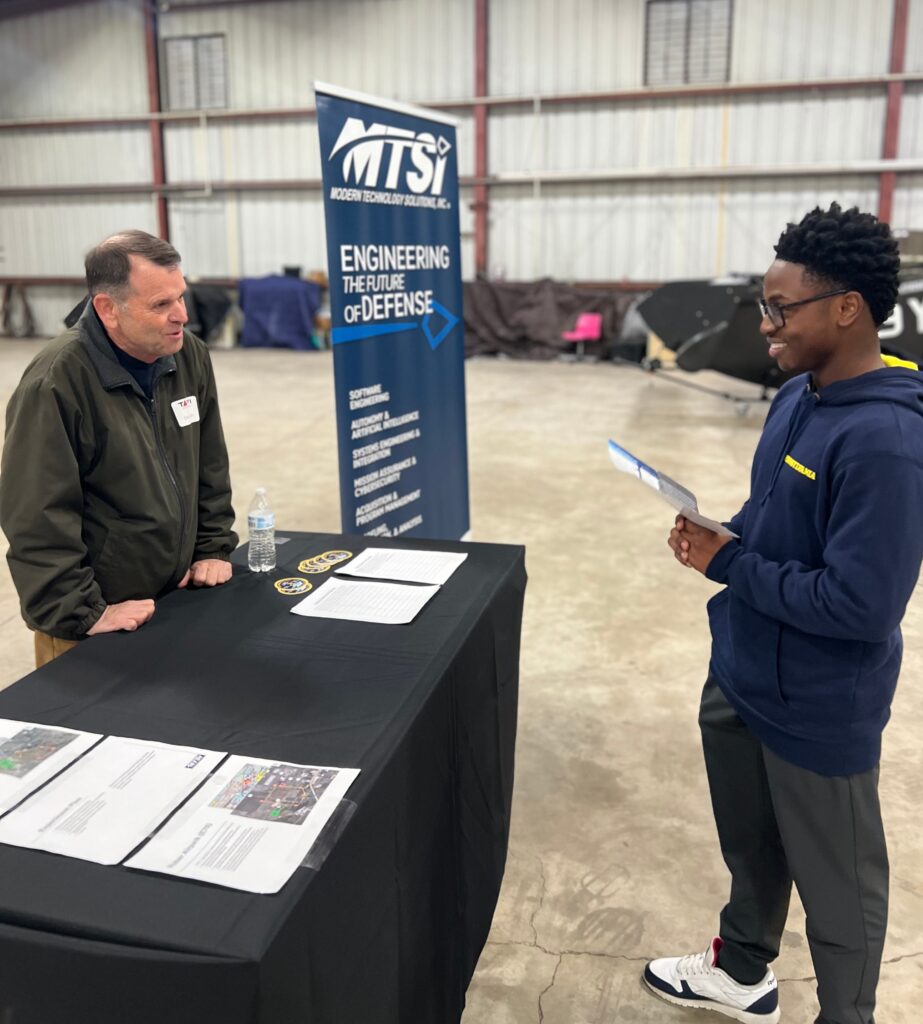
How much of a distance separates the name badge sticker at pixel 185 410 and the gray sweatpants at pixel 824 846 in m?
1.17

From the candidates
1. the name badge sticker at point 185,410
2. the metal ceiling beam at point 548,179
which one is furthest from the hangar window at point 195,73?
the name badge sticker at point 185,410

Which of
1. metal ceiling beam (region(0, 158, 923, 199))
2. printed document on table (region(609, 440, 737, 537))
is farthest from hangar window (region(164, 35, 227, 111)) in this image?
printed document on table (region(609, 440, 737, 537))

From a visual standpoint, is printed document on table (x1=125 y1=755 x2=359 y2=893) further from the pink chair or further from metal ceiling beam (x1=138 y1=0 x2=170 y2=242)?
metal ceiling beam (x1=138 y1=0 x2=170 y2=242)

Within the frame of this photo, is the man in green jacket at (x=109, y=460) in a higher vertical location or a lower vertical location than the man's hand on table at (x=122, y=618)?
higher

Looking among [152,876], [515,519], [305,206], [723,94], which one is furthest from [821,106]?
[152,876]

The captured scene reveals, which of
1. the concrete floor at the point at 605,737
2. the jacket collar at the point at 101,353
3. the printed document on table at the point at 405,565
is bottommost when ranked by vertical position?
the concrete floor at the point at 605,737

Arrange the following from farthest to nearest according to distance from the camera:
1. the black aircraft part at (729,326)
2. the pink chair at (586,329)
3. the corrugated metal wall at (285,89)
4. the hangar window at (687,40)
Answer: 1. the corrugated metal wall at (285,89)
2. the pink chair at (586,329)
3. the hangar window at (687,40)
4. the black aircraft part at (729,326)

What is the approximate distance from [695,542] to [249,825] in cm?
79

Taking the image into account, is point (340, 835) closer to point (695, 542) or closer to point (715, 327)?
point (695, 542)

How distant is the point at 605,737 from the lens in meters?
2.74

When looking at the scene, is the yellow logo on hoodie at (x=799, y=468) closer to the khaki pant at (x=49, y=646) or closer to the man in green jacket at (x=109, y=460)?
the man in green jacket at (x=109, y=460)

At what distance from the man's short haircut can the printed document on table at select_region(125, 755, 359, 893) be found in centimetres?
96

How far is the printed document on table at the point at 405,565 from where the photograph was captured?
196cm

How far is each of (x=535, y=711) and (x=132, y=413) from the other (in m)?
1.64
